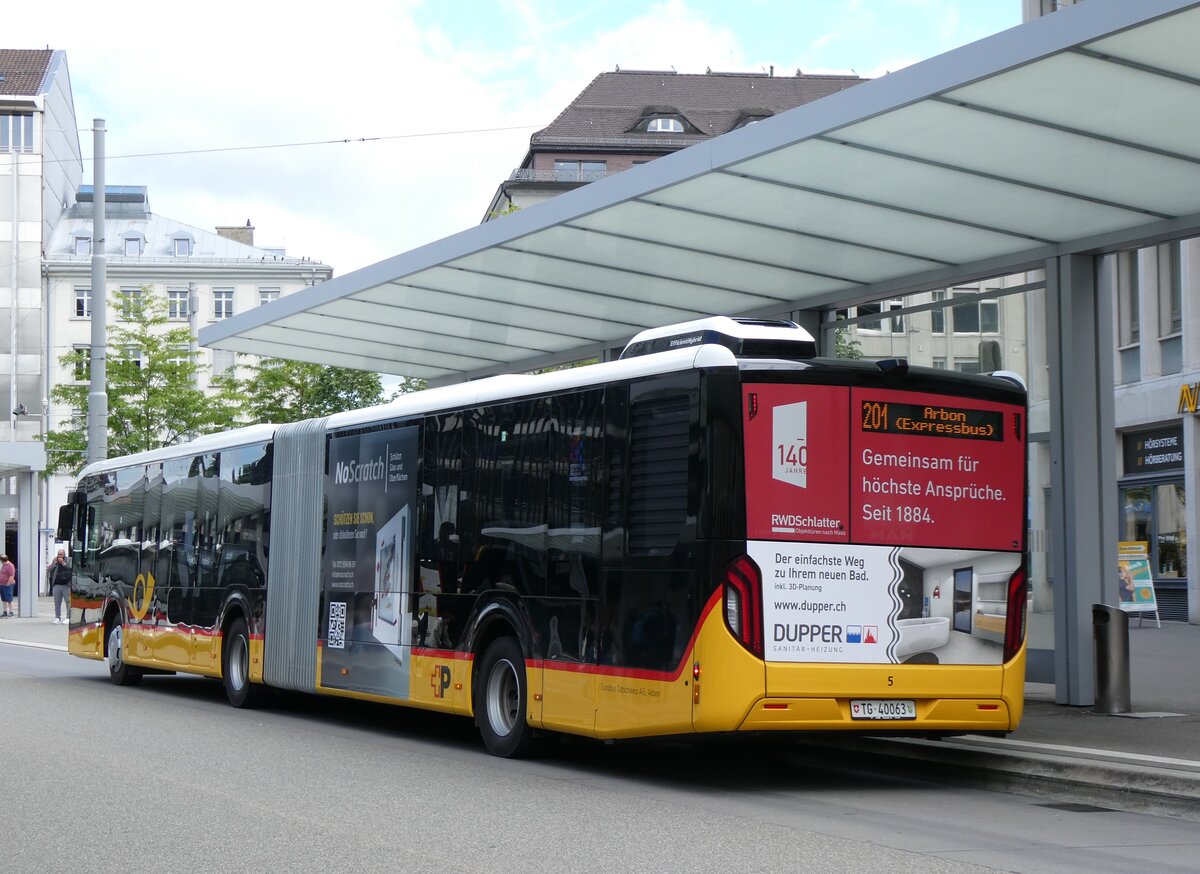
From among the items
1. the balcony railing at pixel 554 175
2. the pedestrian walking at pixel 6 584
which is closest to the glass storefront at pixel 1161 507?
the pedestrian walking at pixel 6 584

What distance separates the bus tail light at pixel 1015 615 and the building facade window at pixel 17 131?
76.0m

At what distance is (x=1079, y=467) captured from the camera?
1468cm

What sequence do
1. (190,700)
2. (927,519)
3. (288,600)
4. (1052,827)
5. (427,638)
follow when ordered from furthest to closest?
(190,700) < (288,600) < (427,638) < (927,519) < (1052,827)

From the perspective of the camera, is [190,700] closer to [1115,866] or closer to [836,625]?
[836,625]

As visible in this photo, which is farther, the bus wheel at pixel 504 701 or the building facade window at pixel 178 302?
the building facade window at pixel 178 302

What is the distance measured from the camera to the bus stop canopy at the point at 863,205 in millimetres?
10938

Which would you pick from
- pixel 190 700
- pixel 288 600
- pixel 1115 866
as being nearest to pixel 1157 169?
pixel 1115 866

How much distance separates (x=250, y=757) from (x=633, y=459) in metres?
3.75

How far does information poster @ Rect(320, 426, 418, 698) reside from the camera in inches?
572

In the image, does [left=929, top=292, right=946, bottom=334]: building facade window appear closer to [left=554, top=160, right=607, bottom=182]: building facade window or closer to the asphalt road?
the asphalt road

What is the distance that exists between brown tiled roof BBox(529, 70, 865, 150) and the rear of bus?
75.3m

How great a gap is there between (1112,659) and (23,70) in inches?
3161

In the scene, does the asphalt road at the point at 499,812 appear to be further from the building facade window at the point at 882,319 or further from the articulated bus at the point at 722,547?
the building facade window at the point at 882,319

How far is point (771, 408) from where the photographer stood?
10.5m
